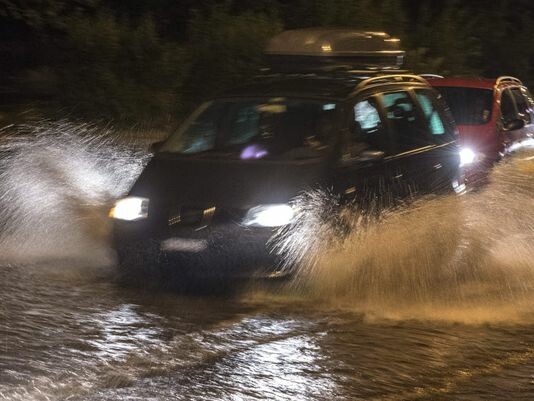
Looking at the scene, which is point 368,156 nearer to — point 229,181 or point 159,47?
point 229,181

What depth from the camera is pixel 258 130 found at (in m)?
8.69

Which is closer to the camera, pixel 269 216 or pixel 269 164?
pixel 269 216

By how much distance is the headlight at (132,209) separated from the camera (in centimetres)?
793

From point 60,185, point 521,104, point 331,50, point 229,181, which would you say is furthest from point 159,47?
point 229,181

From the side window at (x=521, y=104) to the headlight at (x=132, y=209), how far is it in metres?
6.27

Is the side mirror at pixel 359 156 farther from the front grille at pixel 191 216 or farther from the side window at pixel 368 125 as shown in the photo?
the front grille at pixel 191 216

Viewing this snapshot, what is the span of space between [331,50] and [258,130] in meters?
2.31

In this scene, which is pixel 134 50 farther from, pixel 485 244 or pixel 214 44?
pixel 485 244

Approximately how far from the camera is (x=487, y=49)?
24.6m

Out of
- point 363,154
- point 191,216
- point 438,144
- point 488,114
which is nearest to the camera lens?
point 191,216

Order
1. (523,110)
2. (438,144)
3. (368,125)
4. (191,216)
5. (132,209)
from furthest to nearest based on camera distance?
(523,110) → (438,144) → (368,125) → (132,209) → (191,216)

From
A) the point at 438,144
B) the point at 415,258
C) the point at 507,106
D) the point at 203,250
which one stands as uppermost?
the point at 438,144

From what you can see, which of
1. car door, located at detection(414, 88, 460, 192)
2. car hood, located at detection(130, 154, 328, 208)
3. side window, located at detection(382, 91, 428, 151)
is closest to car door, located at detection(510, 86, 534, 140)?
car door, located at detection(414, 88, 460, 192)

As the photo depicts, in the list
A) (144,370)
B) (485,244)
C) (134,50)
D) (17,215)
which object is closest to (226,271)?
(144,370)
